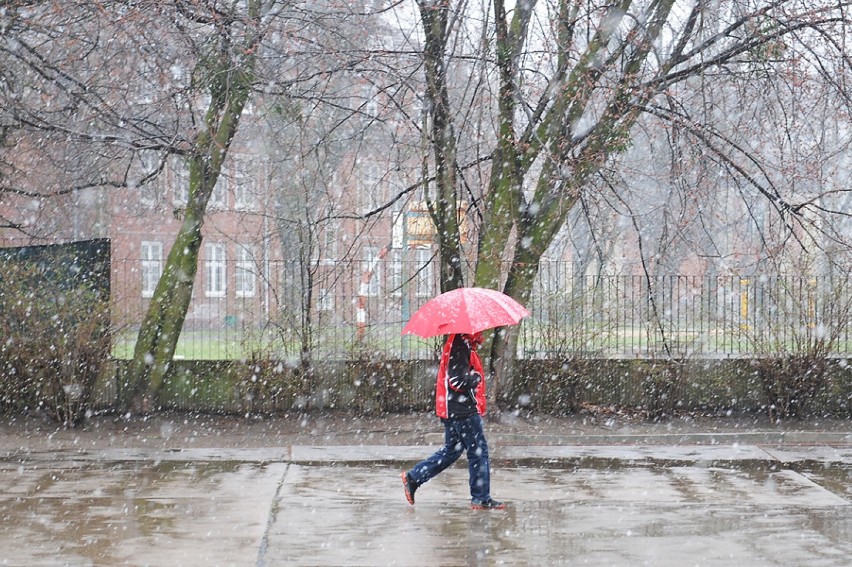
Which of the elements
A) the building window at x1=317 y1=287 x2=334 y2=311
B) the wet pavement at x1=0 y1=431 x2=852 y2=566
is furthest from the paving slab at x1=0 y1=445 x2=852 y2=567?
the building window at x1=317 y1=287 x2=334 y2=311

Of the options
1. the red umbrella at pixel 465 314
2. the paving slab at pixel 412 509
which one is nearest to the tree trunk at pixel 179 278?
the paving slab at pixel 412 509

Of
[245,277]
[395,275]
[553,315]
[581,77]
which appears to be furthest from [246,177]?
[581,77]

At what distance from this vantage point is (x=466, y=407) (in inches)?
322

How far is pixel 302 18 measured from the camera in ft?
41.8

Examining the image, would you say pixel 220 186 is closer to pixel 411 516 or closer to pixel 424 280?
pixel 424 280

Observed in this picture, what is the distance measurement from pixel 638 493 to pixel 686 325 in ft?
17.3

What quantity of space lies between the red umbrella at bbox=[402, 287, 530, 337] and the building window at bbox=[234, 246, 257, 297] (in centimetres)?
599

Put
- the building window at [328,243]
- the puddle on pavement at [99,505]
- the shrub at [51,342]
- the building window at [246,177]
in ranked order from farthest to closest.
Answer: the building window at [246,177]
the building window at [328,243]
the shrub at [51,342]
the puddle on pavement at [99,505]

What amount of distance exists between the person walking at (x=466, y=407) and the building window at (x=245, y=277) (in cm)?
621

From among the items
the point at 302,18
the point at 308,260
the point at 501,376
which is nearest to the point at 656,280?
the point at 501,376

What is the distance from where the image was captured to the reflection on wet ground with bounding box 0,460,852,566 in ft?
22.6

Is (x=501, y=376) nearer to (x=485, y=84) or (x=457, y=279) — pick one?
(x=457, y=279)

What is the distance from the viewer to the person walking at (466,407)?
8.13m

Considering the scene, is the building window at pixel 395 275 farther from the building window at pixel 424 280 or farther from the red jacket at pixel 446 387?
the red jacket at pixel 446 387
